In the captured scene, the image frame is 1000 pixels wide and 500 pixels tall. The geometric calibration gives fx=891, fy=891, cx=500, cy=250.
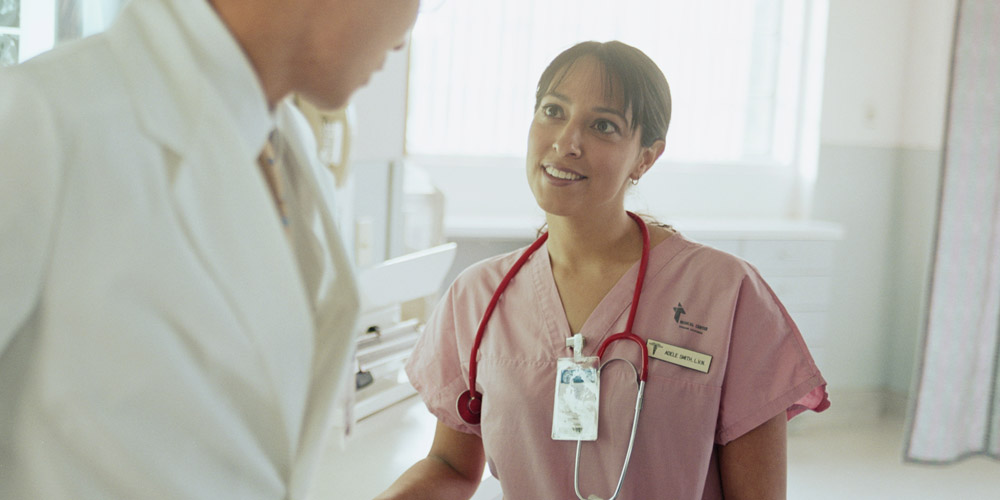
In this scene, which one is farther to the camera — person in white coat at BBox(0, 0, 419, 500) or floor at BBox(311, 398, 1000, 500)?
floor at BBox(311, 398, 1000, 500)

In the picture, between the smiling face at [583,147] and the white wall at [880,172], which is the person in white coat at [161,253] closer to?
the smiling face at [583,147]

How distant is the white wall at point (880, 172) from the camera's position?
4277mm

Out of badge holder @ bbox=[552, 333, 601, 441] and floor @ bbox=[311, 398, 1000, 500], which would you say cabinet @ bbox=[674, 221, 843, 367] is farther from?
badge holder @ bbox=[552, 333, 601, 441]

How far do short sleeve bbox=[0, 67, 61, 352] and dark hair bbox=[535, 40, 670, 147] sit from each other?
0.97 meters

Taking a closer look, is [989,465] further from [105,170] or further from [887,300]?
[105,170]

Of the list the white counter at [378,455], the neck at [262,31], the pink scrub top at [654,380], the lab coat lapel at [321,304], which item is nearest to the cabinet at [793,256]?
the white counter at [378,455]

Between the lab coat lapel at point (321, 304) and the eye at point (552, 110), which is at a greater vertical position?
the eye at point (552, 110)

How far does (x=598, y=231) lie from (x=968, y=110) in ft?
8.63

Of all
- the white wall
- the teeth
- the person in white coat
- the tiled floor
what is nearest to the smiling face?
the teeth

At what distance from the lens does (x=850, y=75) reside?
4320 mm

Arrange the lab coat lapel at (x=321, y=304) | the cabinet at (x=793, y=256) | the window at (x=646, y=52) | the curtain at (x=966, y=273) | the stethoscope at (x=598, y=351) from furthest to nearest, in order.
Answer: the window at (x=646, y=52) → the cabinet at (x=793, y=256) → the curtain at (x=966, y=273) → the stethoscope at (x=598, y=351) → the lab coat lapel at (x=321, y=304)

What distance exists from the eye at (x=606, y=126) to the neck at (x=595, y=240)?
13 centimetres

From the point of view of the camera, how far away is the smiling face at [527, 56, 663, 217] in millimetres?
1354

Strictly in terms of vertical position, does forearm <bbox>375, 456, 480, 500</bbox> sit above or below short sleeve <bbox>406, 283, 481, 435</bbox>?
below
